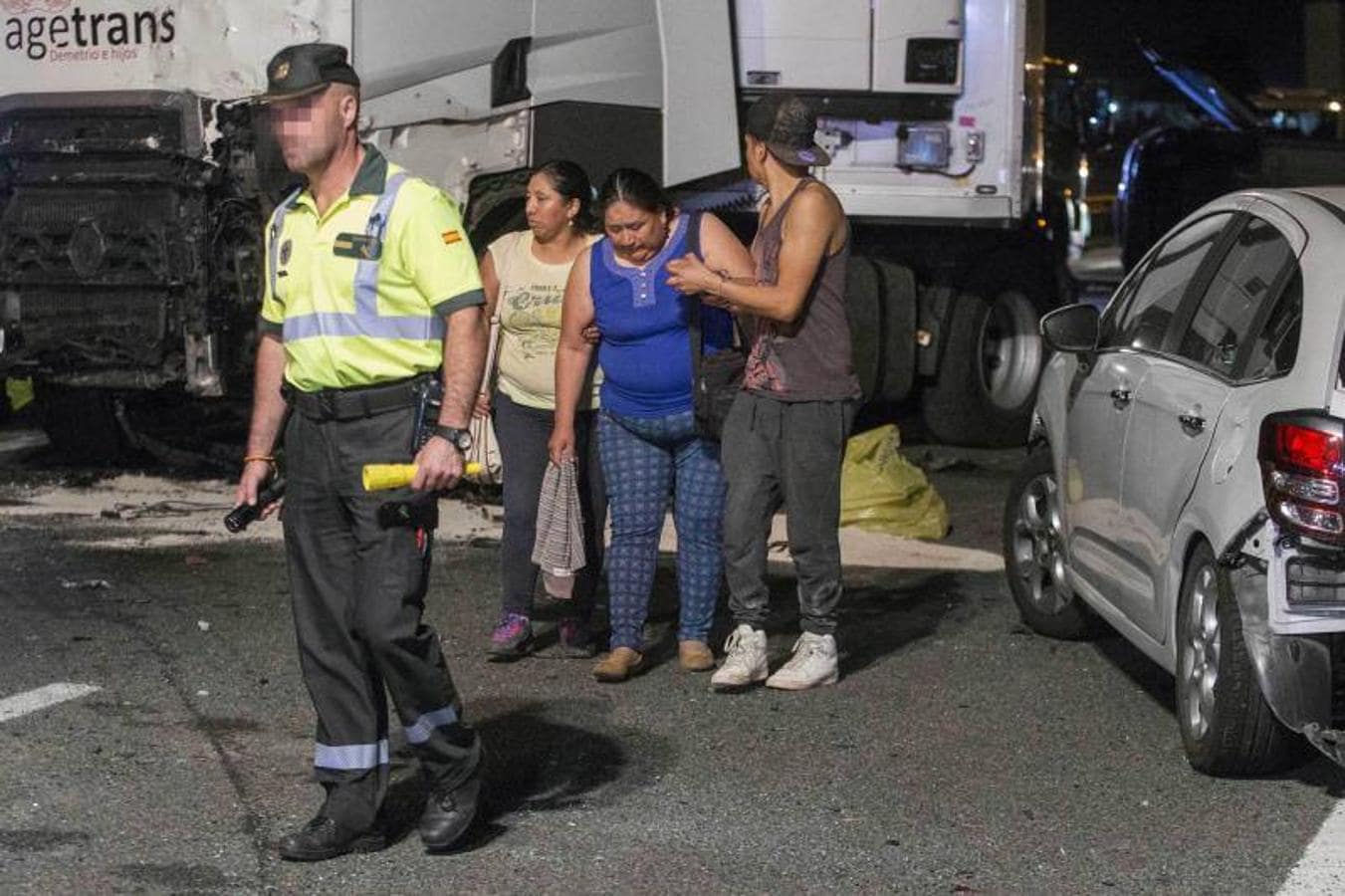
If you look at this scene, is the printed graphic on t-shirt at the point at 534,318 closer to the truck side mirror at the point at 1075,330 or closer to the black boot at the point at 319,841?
the truck side mirror at the point at 1075,330

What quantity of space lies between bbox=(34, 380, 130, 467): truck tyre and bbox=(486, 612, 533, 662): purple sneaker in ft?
16.1

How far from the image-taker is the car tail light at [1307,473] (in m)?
5.79

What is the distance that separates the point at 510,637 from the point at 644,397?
3.19 ft

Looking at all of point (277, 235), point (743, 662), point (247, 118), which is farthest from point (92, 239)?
point (277, 235)

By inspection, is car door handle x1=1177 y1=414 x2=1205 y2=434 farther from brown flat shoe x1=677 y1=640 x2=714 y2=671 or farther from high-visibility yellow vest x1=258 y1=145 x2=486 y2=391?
high-visibility yellow vest x1=258 y1=145 x2=486 y2=391

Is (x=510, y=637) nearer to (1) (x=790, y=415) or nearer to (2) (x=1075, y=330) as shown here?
(1) (x=790, y=415)

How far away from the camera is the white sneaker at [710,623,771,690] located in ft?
24.1

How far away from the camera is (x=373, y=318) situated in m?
5.57

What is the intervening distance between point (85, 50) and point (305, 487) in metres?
6.48

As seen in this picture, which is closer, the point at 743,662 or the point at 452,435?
the point at 452,435

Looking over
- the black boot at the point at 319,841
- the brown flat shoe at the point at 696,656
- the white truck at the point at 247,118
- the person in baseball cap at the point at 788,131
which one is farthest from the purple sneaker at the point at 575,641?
the white truck at the point at 247,118

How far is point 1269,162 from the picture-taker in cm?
1777

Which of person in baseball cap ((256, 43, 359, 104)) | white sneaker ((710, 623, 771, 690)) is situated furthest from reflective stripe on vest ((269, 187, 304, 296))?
white sneaker ((710, 623, 771, 690))

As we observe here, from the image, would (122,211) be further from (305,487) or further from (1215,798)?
(1215,798)
